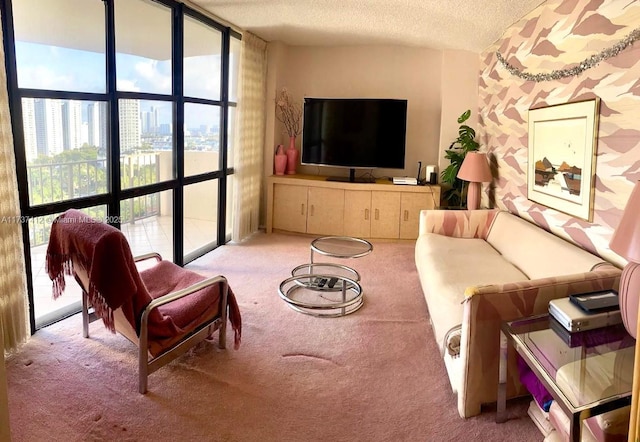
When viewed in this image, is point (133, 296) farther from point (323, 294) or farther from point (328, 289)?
point (323, 294)

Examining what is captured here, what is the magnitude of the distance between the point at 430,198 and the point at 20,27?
4.01m

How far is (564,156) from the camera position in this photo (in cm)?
304

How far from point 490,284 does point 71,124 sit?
269 centimetres

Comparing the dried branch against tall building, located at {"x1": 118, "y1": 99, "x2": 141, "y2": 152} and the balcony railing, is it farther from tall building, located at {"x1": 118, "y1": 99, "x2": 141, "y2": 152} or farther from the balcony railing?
tall building, located at {"x1": 118, "y1": 99, "x2": 141, "y2": 152}

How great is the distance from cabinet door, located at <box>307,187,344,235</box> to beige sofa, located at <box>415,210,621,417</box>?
61.7 inches

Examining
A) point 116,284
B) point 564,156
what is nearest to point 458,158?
point 564,156

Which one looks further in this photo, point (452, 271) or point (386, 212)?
point (386, 212)

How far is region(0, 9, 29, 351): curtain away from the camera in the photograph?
2.42 metres

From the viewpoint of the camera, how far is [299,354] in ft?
9.08

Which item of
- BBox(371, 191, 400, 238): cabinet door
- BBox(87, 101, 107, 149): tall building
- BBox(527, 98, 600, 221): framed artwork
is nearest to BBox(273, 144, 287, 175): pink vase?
BBox(371, 191, 400, 238): cabinet door

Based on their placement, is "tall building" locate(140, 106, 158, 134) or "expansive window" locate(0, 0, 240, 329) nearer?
"expansive window" locate(0, 0, 240, 329)

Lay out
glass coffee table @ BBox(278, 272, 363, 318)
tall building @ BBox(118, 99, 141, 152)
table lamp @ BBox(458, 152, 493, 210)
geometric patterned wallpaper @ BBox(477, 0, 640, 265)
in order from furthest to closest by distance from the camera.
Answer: table lamp @ BBox(458, 152, 493, 210) < tall building @ BBox(118, 99, 141, 152) < glass coffee table @ BBox(278, 272, 363, 318) < geometric patterned wallpaper @ BBox(477, 0, 640, 265)

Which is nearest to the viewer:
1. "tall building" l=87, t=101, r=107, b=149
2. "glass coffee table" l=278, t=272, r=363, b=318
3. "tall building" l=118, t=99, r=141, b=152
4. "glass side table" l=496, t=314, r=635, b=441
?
"glass side table" l=496, t=314, r=635, b=441

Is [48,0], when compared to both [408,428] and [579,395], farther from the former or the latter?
[579,395]
